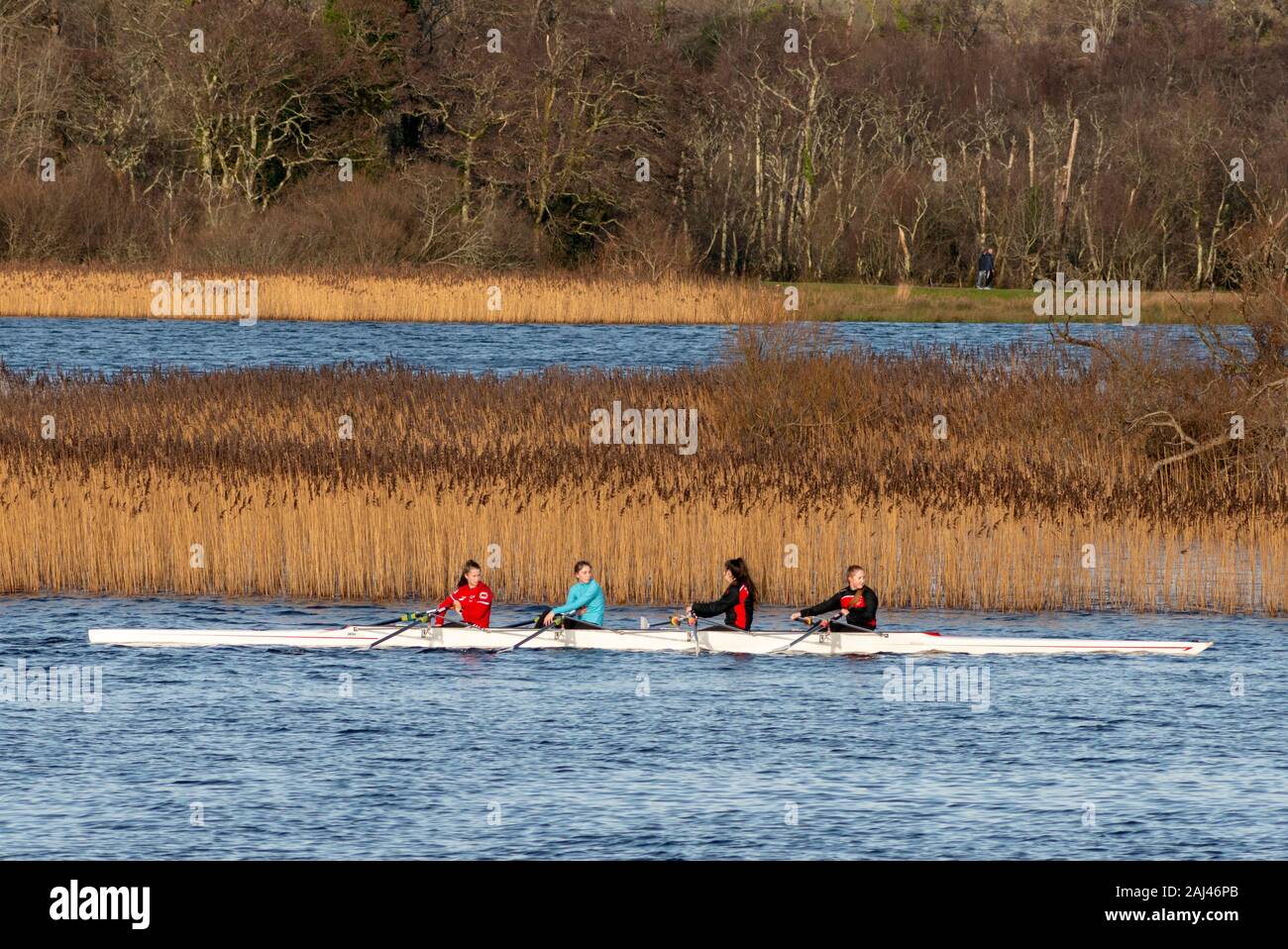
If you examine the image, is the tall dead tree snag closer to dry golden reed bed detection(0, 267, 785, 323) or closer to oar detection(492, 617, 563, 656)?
dry golden reed bed detection(0, 267, 785, 323)

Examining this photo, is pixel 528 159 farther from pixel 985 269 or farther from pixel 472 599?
pixel 472 599

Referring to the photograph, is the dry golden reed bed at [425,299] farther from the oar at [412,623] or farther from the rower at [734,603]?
the oar at [412,623]

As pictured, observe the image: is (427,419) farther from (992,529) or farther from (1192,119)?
(1192,119)

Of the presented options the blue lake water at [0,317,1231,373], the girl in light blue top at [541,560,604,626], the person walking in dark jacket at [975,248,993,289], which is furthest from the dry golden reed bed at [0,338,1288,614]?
the person walking in dark jacket at [975,248,993,289]

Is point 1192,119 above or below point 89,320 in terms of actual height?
above

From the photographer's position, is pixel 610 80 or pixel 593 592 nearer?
pixel 593 592

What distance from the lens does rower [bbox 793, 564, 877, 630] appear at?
19500 mm

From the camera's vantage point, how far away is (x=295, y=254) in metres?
60.9

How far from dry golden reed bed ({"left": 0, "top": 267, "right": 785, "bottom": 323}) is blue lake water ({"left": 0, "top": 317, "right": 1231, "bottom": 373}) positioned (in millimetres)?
351

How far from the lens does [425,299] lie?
5328cm
